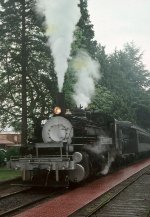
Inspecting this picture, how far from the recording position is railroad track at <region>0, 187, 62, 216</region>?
1185cm

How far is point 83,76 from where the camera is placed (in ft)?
102

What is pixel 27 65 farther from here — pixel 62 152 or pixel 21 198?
pixel 21 198

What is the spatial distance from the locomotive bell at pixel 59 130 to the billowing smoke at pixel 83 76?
37.4 feet

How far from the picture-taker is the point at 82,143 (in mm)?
16672

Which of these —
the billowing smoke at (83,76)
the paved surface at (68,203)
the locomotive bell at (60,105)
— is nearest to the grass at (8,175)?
the paved surface at (68,203)

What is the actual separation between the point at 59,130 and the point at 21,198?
127 inches

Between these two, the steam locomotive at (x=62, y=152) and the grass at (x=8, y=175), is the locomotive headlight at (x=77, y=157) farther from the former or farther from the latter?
the grass at (x=8, y=175)

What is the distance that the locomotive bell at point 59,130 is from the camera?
1628 cm

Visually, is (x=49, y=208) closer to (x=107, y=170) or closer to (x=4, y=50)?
(x=107, y=170)

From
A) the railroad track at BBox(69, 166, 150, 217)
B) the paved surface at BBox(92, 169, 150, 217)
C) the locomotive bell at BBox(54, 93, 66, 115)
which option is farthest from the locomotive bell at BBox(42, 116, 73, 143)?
the paved surface at BBox(92, 169, 150, 217)

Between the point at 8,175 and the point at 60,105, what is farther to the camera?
the point at 8,175

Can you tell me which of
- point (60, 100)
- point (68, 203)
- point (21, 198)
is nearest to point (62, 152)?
point (60, 100)

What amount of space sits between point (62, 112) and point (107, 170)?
19.5 feet

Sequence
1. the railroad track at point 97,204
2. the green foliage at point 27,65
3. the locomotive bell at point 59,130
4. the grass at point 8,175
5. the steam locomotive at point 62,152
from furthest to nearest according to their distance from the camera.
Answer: the green foliage at point 27,65 < the grass at point 8,175 < the locomotive bell at point 59,130 < the steam locomotive at point 62,152 < the railroad track at point 97,204
